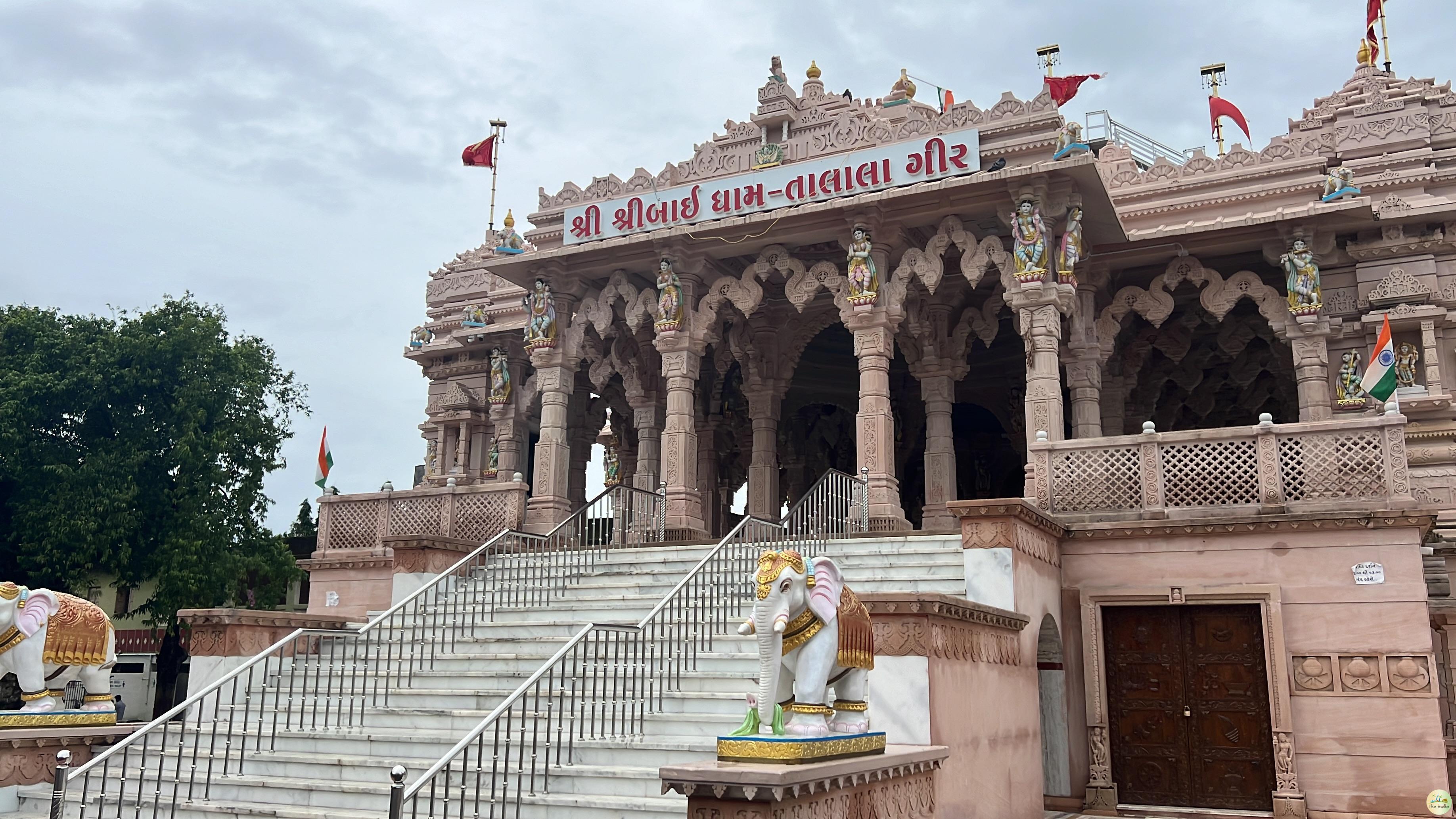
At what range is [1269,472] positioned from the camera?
39.5 feet

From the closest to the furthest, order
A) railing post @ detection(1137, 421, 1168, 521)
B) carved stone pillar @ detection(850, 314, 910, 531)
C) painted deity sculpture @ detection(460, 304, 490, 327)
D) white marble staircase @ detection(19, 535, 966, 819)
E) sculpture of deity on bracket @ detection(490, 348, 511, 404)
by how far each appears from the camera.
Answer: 1. white marble staircase @ detection(19, 535, 966, 819)
2. railing post @ detection(1137, 421, 1168, 521)
3. carved stone pillar @ detection(850, 314, 910, 531)
4. sculpture of deity on bracket @ detection(490, 348, 511, 404)
5. painted deity sculpture @ detection(460, 304, 490, 327)

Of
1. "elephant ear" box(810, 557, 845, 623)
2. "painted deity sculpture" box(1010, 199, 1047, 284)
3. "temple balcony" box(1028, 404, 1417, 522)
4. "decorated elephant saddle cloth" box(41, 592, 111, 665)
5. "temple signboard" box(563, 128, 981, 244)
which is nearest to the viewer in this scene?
"elephant ear" box(810, 557, 845, 623)

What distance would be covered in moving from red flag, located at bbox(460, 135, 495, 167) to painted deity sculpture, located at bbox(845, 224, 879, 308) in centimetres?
950

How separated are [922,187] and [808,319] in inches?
210

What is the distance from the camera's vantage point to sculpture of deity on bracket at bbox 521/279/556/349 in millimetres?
17625

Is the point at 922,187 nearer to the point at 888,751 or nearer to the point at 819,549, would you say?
the point at 819,549

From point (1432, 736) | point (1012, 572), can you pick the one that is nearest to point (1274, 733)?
point (1432, 736)

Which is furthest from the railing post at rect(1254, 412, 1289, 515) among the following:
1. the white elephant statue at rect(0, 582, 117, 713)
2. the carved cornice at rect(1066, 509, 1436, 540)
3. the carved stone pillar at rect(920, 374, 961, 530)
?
the white elephant statue at rect(0, 582, 117, 713)

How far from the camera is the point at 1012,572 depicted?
10305mm

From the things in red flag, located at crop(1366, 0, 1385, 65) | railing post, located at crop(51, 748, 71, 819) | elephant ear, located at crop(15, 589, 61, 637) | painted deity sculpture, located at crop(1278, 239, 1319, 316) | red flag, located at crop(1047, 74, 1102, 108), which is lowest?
railing post, located at crop(51, 748, 71, 819)

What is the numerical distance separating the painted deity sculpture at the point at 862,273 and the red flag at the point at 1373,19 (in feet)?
32.3

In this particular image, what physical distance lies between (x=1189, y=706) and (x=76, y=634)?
1097 centimetres

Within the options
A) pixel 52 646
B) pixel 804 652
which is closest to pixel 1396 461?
pixel 804 652

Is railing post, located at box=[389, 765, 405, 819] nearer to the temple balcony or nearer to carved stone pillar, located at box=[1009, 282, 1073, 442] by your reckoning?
the temple balcony
